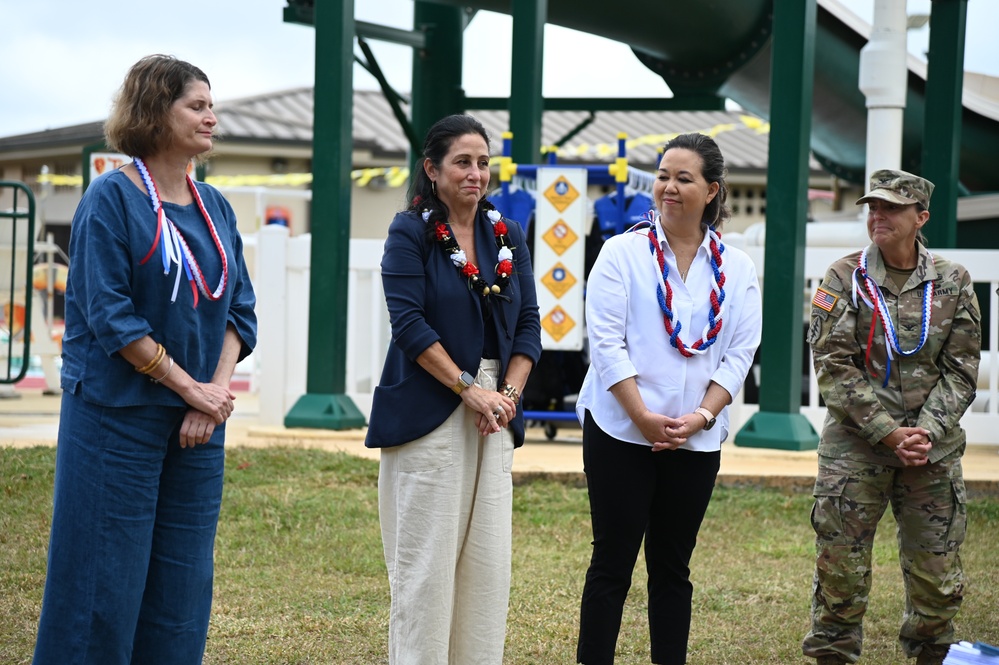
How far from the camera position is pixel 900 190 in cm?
420

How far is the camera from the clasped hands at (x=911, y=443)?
4.05 meters

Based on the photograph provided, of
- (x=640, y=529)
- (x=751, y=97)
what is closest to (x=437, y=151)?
(x=640, y=529)

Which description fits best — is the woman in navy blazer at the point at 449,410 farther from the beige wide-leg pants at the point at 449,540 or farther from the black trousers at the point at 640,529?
the black trousers at the point at 640,529

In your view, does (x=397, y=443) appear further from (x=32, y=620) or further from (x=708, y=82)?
(x=708, y=82)

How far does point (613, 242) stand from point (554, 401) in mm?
4556

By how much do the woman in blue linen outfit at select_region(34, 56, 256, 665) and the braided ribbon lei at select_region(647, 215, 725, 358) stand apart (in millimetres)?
1384

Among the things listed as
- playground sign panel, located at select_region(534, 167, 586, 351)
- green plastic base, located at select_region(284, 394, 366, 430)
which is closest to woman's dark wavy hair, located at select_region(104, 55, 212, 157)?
playground sign panel, located at select_region(534, 167, 586, 351)

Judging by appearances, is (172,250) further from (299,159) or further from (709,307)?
(299,159)

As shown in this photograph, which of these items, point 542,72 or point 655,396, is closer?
point 655,396

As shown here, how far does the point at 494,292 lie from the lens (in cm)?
371

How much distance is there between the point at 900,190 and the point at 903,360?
578 mm

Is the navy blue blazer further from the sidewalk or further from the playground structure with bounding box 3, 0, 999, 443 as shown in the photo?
the playground structure with bounding box 3, 0, 999, 443

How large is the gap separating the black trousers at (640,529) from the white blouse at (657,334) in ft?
0.24

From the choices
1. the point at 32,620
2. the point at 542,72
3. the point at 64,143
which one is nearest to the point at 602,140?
the point at 64,143
